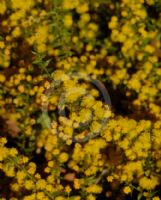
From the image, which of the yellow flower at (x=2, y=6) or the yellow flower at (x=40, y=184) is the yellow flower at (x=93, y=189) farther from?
the yellow flower at (x=2, y=6)

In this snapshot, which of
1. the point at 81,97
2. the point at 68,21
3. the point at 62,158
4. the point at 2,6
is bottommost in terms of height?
the point at 62,158

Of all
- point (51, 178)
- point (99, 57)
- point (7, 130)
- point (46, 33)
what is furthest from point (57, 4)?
point (51, 178)

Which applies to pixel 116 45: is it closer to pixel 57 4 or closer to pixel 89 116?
pixel 57 4

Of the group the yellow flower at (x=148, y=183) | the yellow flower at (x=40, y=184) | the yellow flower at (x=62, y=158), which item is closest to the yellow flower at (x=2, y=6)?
the yellow flower at (x=62, y=158)

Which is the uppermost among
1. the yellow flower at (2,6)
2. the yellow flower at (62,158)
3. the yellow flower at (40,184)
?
the yellow flower at (2,6)

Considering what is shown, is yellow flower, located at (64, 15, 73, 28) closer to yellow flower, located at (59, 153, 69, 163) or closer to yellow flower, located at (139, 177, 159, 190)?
yellow flower, located at (59, 153, 69, 163)

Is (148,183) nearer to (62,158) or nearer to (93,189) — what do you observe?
(93,189)

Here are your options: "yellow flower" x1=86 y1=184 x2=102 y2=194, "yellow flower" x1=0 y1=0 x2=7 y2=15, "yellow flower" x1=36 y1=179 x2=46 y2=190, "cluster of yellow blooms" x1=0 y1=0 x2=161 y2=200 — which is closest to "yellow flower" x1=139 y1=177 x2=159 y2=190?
"cluster of yellow blooms" x1=0 y1=0 x2=161 y2=200

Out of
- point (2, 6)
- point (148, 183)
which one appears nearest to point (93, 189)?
point (148, 183)
